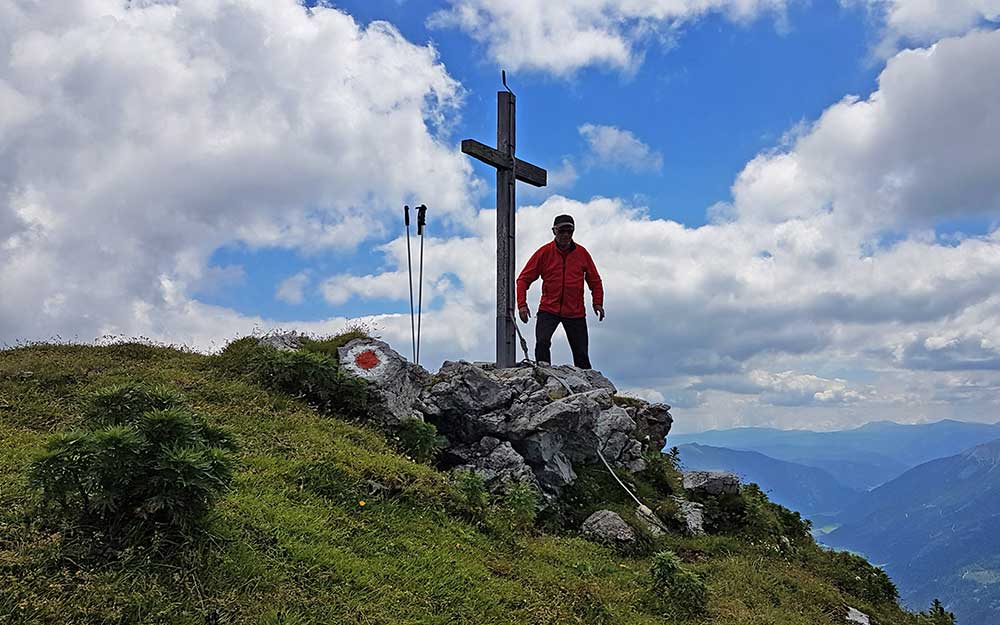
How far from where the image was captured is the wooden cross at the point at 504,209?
17.0m

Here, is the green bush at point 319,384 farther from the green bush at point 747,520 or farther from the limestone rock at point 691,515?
the green bush at point 747,520

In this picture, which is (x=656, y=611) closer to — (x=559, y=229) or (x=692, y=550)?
(x=692, y=550)

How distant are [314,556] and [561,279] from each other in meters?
11.6

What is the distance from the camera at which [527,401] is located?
13.8 meters

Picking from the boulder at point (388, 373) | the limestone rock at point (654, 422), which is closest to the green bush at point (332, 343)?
the boulder at point (388, 373)

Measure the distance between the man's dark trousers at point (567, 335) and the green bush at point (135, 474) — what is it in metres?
11.9

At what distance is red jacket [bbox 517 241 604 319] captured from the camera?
17.2 meters

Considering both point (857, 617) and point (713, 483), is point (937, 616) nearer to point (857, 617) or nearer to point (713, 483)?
point (857, 617)

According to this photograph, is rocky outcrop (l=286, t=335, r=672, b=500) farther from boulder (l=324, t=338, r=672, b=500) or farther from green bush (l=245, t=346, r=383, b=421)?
green bush (l=245, t=346, r=383, b=421)

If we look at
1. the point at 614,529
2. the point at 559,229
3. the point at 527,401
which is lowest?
the point at 614,529

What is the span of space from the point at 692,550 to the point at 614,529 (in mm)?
1680

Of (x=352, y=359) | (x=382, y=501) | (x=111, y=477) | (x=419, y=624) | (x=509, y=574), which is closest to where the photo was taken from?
(x=111, y=477)

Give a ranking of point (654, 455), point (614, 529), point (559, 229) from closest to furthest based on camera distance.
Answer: point (614, 529)
point (654, 455)
point (559, 229)

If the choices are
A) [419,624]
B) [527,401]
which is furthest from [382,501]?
[527,401]
